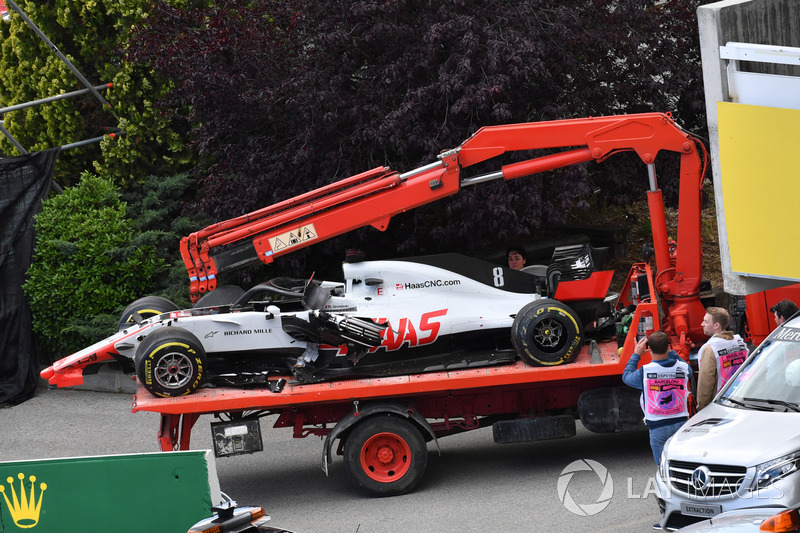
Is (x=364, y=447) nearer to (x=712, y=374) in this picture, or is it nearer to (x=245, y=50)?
(x=712, y=374)

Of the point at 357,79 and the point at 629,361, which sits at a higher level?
the point at 357,79

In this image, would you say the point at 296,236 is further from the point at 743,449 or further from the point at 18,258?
the point at 18,258

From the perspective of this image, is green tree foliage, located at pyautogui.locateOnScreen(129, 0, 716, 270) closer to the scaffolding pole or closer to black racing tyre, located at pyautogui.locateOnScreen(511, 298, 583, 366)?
the scaffolding pole

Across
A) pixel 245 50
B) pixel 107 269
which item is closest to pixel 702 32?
pixel 245 50

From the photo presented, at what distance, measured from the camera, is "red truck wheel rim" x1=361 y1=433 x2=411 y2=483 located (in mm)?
9836

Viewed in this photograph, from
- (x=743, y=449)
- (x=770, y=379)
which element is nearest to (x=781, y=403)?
(x=770, y=379)

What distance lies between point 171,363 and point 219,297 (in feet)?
4.59

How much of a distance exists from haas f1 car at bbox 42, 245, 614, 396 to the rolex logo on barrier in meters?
2.54

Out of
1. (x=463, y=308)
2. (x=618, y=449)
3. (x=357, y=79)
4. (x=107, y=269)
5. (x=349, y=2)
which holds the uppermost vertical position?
(x=349, y=2)

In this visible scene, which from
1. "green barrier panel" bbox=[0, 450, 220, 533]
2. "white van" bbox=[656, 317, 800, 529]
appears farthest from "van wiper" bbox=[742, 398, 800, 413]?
"green barrier panel" bbox=[0, 450, 220, 533]

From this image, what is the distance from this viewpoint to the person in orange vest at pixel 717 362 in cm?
886

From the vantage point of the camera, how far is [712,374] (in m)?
8.88

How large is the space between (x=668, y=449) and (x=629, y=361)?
171 centimetres

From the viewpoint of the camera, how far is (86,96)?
1786cm
